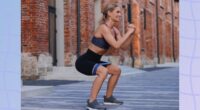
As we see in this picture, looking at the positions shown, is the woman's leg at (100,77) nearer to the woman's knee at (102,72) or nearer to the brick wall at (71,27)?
the woman's knee at (102,72)

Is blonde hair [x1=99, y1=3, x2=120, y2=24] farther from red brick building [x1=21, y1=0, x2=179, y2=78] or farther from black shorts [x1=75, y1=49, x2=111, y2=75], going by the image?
red brick building [x1=21, y1=0, x2=179, y2=78]

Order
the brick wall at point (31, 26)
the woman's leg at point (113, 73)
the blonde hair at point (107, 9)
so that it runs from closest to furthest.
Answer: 1. the blonde hair at point (107, 9)
2. the woman's leg at point (113, 73)
3. the brick wall at point (31, 26)

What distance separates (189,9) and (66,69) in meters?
13.6

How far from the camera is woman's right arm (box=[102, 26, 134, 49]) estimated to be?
5.90 meters

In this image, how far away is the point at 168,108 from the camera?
6.96 m

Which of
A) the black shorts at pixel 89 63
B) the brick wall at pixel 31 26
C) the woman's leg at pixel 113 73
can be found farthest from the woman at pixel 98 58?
the brick wall at pixel 31 26

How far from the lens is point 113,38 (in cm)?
629

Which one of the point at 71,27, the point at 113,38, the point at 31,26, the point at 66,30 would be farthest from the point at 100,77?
the point at 71,27

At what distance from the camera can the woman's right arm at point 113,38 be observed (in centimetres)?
590

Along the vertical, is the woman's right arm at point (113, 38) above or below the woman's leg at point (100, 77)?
above

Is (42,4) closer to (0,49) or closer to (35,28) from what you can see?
(35,28)

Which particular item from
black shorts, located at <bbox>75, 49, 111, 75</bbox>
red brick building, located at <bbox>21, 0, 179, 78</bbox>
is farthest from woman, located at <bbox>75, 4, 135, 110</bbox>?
red brick building, located at <bbox>21, 0, 179, 78</bbox>

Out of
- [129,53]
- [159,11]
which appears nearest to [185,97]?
[129,53]

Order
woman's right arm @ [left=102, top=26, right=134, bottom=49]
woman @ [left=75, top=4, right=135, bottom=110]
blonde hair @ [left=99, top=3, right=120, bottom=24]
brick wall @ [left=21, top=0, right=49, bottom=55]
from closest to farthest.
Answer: woman's right arm @ [left=102, top=26, right=134, bottom=49] → woman @ [left=75, top=4, right=135, bottom=110] → blonde hair @ [left=99, top=3, right=120, bottom=24] → brick wall @ [left=21, top=0, right=49, bottom=55]
